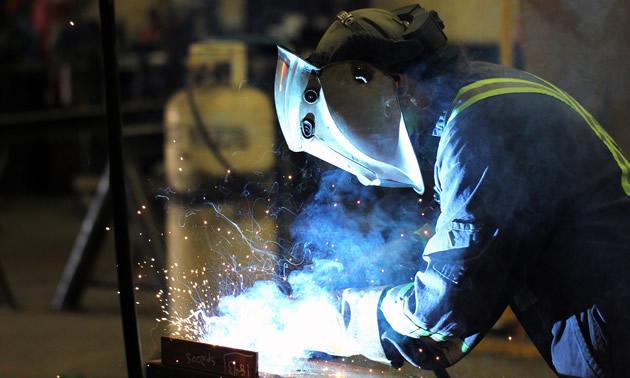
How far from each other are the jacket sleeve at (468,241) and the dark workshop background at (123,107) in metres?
0.19

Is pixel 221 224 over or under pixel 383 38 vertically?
under

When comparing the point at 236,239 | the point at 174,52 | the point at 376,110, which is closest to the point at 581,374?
the point at 376,110

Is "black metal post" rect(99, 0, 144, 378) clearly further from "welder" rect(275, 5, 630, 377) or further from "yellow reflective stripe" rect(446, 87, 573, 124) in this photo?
"yellow reflective stripe" rect(446, 87, 573, 124)

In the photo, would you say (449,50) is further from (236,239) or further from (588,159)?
(236,239)

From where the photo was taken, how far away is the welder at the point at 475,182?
41.0 inches

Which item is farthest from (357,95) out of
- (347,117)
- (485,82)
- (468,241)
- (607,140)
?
(607,140)

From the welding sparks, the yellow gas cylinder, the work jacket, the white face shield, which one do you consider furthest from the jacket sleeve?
the yellow gas cylinder

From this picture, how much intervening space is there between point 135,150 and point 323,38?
245 centimetres

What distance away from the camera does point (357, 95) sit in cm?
116

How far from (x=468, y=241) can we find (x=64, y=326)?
3313mm

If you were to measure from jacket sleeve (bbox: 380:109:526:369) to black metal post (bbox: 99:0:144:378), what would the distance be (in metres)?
0.66

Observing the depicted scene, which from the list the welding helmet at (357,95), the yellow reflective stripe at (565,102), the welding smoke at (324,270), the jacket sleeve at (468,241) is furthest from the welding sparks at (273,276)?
the yellow reflective stripe at (565,102)

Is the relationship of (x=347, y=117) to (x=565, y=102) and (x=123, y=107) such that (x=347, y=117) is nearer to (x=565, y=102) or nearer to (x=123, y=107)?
(x=565, y=102)

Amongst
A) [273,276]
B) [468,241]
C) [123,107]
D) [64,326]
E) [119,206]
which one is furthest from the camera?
[64,326]
